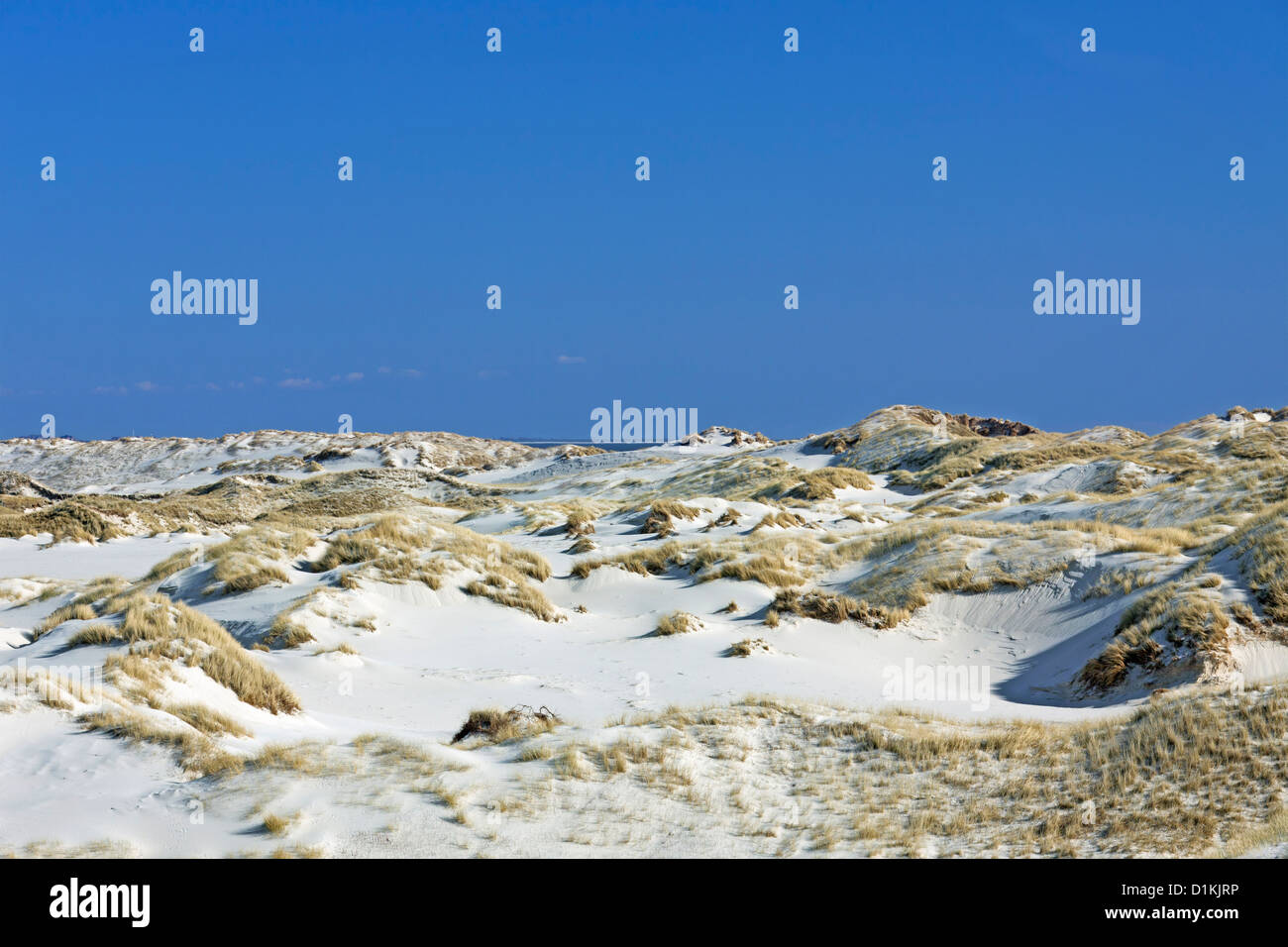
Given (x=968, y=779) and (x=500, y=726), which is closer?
(x=968, y=779)

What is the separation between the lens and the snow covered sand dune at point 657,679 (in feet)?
20.2

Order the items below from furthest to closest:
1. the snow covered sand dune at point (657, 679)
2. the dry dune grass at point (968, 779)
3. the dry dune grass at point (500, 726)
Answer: the dry dune grass at point (500, 726)
the snow covered sand dune at point (657, 679)
the dry dune grass at point (968, 779)

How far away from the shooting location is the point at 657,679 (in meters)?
12.5

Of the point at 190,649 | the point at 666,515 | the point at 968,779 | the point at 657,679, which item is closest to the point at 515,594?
the point at 657,679

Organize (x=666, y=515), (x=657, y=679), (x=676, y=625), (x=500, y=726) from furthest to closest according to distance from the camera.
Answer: (x=666, y=515) < (x=676, y=625) < (x=657, y=679) < (x=500, y=726)

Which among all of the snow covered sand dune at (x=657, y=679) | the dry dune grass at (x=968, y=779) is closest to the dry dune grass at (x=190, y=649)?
the snow covered sand dune at (x=657, y=679)

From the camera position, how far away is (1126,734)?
25.1 ft

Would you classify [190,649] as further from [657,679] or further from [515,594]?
[515,594]

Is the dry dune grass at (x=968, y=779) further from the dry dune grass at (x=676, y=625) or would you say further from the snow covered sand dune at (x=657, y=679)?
the dry dune grass at (x=676, y=625)

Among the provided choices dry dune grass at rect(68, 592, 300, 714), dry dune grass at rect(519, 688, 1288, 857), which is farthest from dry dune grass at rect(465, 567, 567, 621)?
dry dune grass at rect(519, 688, 1288, 857)

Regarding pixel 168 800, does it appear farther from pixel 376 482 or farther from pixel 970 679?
pixel 376 482

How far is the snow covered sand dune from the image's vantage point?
6.17 m

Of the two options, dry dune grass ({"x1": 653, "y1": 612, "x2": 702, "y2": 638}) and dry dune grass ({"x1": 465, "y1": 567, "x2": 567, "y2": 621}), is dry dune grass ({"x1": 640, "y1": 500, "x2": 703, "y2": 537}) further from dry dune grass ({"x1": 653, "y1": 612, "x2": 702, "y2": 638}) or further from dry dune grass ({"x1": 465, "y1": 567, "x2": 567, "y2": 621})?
dry dune grass ({"x1": 653, "y1": 612, "x2": 702, "y2": 638})

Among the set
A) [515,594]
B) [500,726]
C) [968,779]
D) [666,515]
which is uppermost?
[666,515]
